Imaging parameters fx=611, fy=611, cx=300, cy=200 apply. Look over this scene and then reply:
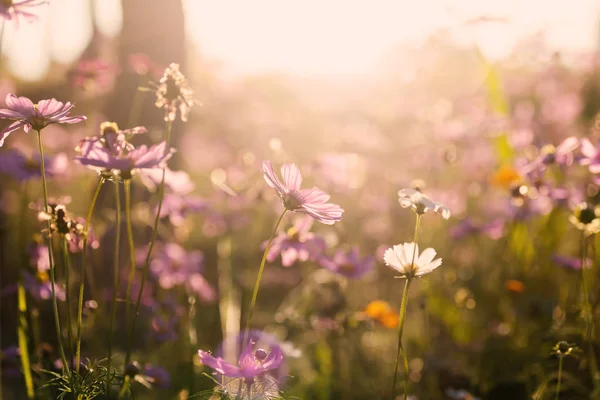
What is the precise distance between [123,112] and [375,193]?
1.77m

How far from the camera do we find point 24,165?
5.90 feet

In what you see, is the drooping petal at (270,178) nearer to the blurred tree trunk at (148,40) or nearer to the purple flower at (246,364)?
the purple flower at (246,364)

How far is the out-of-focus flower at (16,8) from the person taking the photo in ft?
3.89

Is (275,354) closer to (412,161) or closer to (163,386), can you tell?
(163,386)

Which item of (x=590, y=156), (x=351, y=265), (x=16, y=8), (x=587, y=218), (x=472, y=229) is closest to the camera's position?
(x=16, y=8)

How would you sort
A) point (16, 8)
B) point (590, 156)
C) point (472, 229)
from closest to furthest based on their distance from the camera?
point (16, 8) < point (590, 156) < point (472, 229)

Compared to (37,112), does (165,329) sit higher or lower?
lower

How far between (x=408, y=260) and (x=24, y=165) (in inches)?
48.5

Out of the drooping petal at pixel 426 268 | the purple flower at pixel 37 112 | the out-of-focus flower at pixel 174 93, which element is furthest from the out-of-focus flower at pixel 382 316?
the purple flower at pixel 37 112

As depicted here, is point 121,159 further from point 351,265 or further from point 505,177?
point 505,177

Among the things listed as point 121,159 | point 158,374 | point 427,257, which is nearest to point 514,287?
point 427,257

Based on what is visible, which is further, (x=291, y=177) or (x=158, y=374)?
(x=158, y=374)

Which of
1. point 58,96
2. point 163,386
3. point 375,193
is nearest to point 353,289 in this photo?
point 375,193

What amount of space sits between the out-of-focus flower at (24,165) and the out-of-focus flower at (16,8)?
0.63 m
